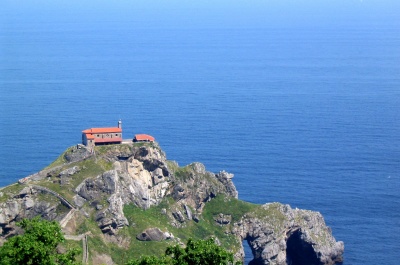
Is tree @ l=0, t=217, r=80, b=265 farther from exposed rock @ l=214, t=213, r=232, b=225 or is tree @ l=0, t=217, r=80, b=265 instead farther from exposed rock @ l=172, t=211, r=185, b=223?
exposed rock @ l=214, t=213, r=232, b=225

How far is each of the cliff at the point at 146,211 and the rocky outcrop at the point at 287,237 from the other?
0.11 meters

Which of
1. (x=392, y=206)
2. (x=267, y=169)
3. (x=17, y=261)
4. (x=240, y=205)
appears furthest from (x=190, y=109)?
(x=17, y=261)

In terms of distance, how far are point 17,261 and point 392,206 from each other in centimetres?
8790

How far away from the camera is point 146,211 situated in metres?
107

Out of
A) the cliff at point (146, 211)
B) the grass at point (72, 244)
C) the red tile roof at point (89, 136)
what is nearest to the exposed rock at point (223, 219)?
the cliff at point (146, 211)

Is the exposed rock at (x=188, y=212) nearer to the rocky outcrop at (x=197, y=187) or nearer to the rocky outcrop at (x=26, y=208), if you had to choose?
the rocky outcrop at (x=197, y=187)

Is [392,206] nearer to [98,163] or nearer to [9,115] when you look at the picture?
[98,163]

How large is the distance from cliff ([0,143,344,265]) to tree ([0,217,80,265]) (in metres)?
39.9

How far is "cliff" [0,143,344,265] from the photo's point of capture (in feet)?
331

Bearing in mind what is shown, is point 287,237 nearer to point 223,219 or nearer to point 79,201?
point 223,219

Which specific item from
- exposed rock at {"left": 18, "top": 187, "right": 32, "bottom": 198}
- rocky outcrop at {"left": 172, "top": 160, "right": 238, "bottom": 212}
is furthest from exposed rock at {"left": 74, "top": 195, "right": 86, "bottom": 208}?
rocky outcrop at {"left": 172, "top": 160, "right": 238, "bottom": 212}

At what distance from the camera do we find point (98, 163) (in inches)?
4190

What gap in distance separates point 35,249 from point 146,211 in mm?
51215

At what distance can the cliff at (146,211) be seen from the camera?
101 meters
